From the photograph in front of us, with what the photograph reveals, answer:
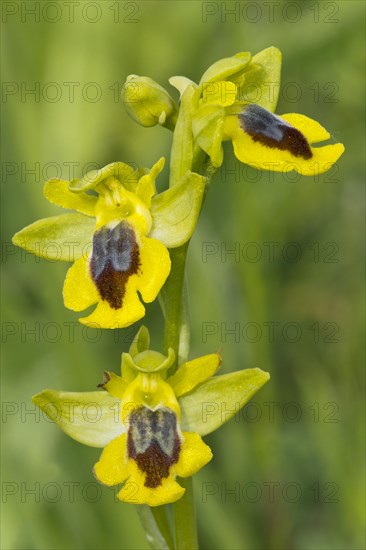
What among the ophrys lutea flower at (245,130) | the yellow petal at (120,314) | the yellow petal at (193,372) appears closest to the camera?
the yellow petal at (120,314)

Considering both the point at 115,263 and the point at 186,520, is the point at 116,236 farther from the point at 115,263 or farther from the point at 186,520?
the point at 186,520

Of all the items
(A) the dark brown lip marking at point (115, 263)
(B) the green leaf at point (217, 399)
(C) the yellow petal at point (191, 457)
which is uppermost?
(A) the dark brown lip marking at point (115, 263)

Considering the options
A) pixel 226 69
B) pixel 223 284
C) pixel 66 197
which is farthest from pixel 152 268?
pixel 223 284

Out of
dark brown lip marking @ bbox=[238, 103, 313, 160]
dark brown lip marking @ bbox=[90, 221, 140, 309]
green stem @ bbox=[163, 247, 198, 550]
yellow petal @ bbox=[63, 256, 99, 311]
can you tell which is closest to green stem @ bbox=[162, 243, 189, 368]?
green stem @ bbox=[163, 247, 198, 550]

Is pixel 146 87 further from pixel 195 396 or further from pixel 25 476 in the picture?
pixel 25 476

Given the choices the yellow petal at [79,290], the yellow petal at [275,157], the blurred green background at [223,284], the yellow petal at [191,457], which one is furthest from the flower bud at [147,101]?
the blurred green background at [223,284]

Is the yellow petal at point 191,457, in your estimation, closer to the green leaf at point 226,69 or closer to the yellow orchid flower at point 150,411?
the yellow orchid flower at point 150,411
